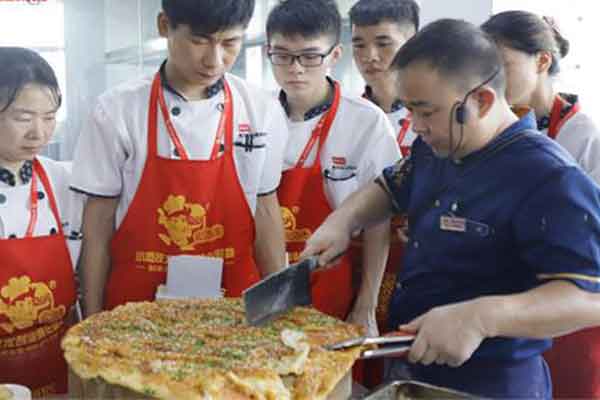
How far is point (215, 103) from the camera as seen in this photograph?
165 cm

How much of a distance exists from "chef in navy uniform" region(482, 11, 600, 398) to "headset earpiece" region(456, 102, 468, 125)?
0.56 metres

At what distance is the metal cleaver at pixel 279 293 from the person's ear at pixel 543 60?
0.81 m

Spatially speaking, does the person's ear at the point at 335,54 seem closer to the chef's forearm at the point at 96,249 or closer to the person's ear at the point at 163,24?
the person's ear at the point at 163,24

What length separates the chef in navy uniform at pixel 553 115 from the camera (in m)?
1.69

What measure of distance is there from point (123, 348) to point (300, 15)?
1.08 m

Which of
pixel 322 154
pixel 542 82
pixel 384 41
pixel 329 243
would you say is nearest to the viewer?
pixel 329 243

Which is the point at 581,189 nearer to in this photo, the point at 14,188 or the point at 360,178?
the point at 360,178

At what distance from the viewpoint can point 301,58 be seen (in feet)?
6.11

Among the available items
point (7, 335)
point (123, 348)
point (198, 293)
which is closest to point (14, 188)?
point (7, 335)

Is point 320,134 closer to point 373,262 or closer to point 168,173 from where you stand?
point 373,262

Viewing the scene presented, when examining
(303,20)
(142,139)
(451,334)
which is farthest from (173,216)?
(451,334)

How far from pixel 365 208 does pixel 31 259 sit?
750mm

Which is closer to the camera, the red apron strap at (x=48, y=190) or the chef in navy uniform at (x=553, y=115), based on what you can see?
the red apron strap at (x=48, y=190)

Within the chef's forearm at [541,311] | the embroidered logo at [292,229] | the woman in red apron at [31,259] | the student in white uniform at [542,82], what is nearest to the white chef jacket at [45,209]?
the woman in red apron at [31,259]
